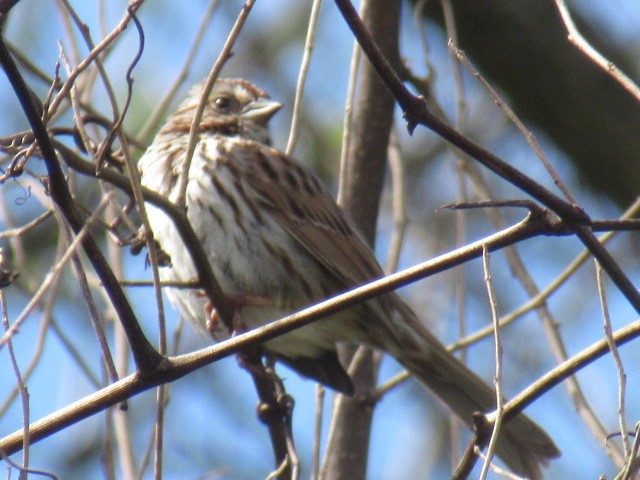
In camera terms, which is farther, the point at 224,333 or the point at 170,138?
the point at 170,138

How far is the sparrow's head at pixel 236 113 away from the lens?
4094 mm

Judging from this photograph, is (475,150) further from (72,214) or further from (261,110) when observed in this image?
(261,110)

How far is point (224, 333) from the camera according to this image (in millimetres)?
3490

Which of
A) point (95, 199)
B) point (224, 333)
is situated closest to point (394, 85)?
point (224, 333)

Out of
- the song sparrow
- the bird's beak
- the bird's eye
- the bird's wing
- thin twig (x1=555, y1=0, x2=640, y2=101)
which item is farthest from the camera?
the bird's eye

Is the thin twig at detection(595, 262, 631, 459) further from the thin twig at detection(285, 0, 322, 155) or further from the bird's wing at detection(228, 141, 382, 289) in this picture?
the bird's wing at detection(228, 141, 382, 289)

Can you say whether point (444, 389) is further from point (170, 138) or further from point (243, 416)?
point (243, 416)

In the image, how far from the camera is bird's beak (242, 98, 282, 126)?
4.09 metres

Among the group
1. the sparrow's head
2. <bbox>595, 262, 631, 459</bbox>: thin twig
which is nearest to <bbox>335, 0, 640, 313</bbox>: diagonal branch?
<bbox>595, 262, 631, 459</bbox>: thin twig

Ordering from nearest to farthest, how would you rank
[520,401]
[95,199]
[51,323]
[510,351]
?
[520,401]
[51,323]
[95,199]
[510,351]

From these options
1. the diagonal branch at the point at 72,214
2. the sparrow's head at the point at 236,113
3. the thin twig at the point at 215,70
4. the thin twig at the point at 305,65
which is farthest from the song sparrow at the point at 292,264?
the diagonal branch at the point at 72,214

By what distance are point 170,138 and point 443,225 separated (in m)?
1.83

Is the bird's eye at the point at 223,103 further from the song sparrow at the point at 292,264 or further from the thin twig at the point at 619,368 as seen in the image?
the thin twig at the point at 619,368

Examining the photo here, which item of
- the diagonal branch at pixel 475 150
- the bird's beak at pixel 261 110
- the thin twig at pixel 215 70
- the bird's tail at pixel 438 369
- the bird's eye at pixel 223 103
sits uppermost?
the bird's eye at pixel 223 103
